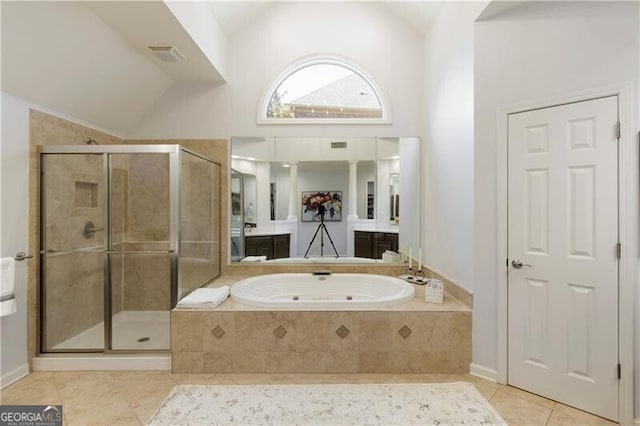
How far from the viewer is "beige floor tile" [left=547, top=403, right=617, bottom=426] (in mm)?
1841

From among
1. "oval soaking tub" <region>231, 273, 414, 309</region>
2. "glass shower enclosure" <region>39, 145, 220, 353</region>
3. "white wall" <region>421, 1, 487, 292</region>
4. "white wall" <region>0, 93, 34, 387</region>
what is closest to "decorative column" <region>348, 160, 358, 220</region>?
"white wall" <region>421, 1, 487, 292</region>

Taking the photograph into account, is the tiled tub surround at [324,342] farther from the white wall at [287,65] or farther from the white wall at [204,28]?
the white wall at [204,28]

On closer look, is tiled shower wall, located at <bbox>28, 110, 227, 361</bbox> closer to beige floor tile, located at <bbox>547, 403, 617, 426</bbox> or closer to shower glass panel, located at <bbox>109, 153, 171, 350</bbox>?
shower glass panel, located at <bbox>109, 153, 171, 350</bbox>

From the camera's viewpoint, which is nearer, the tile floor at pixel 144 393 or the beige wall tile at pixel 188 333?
the tile floor at pixel 144 393

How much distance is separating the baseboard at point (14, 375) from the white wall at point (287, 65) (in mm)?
2342

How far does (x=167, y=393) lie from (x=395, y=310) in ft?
5.66

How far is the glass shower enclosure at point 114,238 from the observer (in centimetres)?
250

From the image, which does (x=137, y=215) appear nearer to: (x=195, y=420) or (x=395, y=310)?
(x=195, y=420)

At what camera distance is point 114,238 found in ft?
9.04

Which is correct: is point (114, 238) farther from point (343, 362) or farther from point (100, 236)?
point (343, 362)

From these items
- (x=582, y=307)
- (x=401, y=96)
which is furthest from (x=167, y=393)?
(x=401, y=96)

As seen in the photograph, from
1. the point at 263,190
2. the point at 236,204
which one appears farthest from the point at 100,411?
the point at 263,190

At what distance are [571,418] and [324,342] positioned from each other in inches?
63.6

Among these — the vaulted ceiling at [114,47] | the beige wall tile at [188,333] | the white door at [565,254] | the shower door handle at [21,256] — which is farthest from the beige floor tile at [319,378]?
the vaulted ceiling at [114,47]
